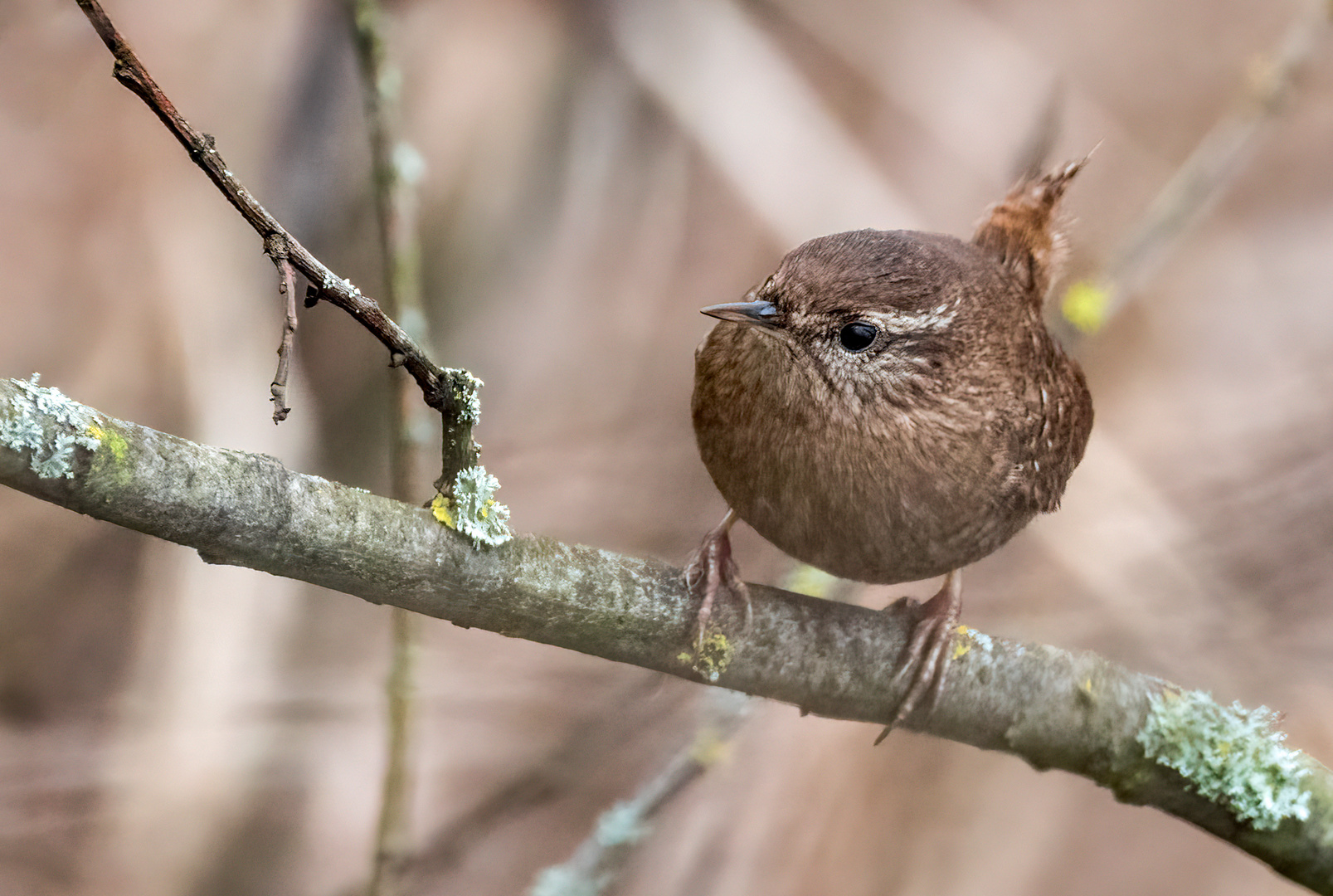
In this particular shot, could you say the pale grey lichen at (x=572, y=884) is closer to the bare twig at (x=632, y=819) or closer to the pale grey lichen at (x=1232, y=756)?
the bare twig at (x=632, y=819)

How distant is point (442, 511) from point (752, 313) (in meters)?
0.65

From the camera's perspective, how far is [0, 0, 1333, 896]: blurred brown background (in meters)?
2.77

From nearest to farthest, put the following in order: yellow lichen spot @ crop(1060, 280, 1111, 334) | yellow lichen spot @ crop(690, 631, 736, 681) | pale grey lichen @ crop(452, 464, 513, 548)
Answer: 1. pale grey lichen @ crop(452, 464, 513, 548)
2. yellow lichen spot @ crop(690, 631, 736, 681)
3. yellow lichen spot @ crop(1060, 280, 1111, 334)

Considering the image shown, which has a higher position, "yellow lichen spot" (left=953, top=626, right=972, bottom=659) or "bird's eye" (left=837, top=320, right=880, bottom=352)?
"bird's eye" (left=837, top=320, right=880, bottom=352)

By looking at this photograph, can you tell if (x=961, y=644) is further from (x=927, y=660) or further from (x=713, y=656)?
(x=713, y=656)

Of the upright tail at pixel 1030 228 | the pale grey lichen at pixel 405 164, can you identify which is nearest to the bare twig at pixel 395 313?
the pale grey lichen at pixel 405 164

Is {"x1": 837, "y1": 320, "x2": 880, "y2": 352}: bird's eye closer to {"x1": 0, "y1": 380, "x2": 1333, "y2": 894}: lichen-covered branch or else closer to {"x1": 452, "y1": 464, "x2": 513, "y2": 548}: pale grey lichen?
{"x1": 0, "y1": 380, "x2": 1333, "y2": 894}: lichen-covered branch

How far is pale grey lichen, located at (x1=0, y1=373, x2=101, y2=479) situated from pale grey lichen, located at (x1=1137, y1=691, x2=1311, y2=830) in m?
1.95

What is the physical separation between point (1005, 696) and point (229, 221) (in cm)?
235

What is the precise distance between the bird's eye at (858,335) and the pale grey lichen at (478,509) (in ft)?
2.26

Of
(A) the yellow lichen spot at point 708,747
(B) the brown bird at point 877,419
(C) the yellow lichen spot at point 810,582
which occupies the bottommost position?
(A) the yellow lichen spot at point 708,747

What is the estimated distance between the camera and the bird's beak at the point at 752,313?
1.75m

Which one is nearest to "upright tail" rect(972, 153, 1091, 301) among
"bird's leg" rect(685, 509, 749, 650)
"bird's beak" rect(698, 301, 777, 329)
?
"bird's beak" rect(698, 301, 777, 329)

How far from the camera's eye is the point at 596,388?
3.70m
